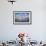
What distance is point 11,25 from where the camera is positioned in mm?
5574

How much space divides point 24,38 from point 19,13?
1.99 meters

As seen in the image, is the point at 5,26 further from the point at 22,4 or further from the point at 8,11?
the point at 22,4

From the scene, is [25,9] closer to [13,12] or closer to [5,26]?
[13,12]

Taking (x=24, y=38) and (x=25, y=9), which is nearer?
(x=24, y=38)

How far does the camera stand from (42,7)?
5609 millimetres

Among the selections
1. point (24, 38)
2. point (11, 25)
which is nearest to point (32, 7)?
point (11, 25)

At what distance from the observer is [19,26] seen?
5570mm

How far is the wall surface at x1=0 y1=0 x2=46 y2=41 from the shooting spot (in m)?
5.54

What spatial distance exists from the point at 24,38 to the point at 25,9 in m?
2.05

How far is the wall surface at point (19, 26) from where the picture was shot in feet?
18.2

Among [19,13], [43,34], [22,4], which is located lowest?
[43,34]

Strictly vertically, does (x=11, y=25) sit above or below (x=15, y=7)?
below

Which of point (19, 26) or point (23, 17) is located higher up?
point (23, 17)

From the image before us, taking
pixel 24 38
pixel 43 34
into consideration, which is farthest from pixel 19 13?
pixel 24 38
